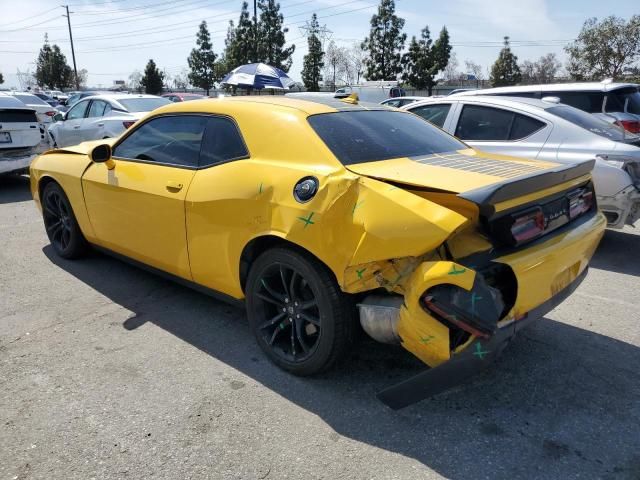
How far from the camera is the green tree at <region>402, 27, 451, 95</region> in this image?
132 ft

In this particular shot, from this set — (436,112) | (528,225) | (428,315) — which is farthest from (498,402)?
(436,112)

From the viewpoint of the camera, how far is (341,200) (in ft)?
8.23

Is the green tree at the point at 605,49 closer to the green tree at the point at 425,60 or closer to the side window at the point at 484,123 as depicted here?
the green tree at the point at 425,60

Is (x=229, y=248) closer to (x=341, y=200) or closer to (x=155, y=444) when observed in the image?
(x=341, y=200)

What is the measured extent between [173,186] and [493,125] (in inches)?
159

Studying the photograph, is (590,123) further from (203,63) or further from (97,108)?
(203,63)

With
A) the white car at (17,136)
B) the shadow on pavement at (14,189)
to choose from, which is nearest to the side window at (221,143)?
the shadow on pavement at (14,189)

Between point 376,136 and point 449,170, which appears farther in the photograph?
point 376,136

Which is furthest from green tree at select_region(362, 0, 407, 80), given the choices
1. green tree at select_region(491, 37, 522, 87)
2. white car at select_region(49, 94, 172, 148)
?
white car at select_region(49, 94, 172, 148)

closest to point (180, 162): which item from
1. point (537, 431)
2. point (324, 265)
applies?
point (324, 265)

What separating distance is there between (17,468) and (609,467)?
2.70 m

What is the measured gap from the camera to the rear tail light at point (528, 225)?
7.90ft

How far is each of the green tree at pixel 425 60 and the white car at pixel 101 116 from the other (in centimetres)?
3316

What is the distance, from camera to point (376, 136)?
3180 mm
